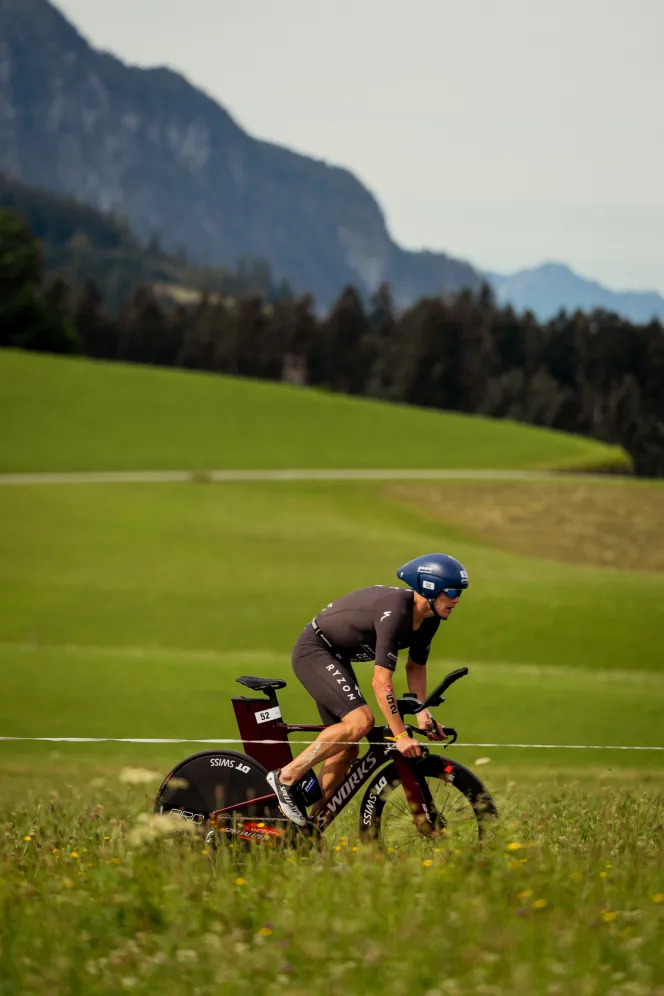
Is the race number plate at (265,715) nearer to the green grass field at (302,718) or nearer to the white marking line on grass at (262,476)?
the green grass field at (302,718)

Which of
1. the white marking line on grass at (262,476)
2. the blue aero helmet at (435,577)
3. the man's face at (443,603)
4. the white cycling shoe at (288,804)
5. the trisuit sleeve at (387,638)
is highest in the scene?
the blue aero helmet at (435,577)

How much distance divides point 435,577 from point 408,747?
100 centimetres

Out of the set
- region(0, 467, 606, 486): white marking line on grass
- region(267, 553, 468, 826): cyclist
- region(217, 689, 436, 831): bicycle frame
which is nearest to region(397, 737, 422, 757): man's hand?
region(267, 553, 468, 826): cyclist

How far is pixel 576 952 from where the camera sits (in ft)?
17.1

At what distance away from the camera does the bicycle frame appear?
312 inches

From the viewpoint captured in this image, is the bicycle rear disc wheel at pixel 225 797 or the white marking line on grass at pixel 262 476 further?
the white marking line on grass at pixel 262 476

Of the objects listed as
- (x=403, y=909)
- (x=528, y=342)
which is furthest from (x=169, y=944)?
(x=528, y=342)

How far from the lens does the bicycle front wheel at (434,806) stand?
25.4ft

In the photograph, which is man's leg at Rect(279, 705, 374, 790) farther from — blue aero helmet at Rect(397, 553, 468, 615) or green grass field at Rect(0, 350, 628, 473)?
green grass field at Rect(0, 350, 628, 473)

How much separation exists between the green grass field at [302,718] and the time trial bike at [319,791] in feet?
0.86

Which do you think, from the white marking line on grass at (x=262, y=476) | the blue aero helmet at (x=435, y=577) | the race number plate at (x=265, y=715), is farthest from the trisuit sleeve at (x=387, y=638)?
the white marking line on grass at (x=262, y=476)

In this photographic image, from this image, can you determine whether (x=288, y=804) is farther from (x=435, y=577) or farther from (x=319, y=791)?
(x=435, y=577)

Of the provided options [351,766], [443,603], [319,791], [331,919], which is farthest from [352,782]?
[331,919]

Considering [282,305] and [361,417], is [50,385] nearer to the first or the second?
[361,417]
